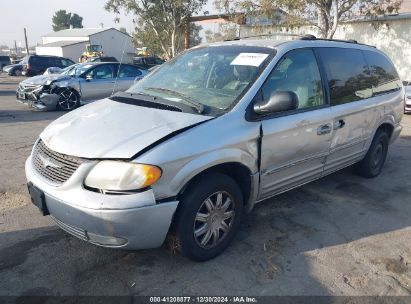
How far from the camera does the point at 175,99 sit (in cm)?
332

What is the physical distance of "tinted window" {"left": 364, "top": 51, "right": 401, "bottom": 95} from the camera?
4.75 m

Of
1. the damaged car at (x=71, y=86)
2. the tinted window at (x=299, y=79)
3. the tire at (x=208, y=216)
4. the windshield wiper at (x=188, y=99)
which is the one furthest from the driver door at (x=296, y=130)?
the damaged car at (x=71, y=86)

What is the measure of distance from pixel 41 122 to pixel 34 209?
5625 mm

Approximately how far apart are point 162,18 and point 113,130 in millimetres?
24296

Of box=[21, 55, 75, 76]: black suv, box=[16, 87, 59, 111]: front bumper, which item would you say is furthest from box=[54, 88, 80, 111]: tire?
box=[21, 55, 75, 76]: black suv

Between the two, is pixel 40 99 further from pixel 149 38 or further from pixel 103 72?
pixel 149 38

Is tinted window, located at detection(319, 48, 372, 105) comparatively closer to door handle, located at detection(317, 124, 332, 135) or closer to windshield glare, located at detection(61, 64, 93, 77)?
door handle, located at detection(317, 124, 332, 135)

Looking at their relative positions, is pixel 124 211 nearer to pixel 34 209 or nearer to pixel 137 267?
pixel 137 267

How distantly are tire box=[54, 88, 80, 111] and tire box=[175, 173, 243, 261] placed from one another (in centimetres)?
890

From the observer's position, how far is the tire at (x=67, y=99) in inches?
419

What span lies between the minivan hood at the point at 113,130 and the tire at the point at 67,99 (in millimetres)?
7951

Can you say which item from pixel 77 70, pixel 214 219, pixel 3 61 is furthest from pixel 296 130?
pixel 3 61

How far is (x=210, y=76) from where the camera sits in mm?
3514

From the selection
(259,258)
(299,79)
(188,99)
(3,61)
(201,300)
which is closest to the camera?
(201,300)
